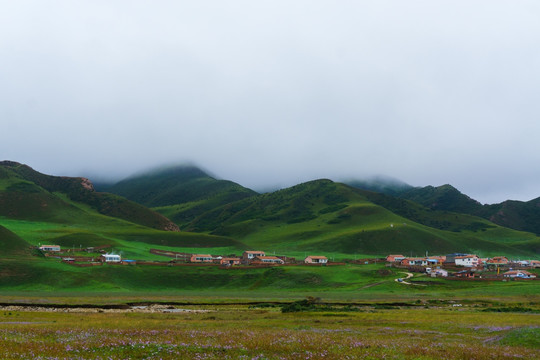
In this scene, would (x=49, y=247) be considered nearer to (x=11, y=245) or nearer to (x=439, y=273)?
(x=11, y=245)

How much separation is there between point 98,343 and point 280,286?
12389 cm

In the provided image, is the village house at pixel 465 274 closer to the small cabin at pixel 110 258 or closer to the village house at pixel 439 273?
the village house at pixel 439 273

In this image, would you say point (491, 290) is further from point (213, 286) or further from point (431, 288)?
point (213, 286)

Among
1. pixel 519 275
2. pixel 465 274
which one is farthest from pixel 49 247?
pixel 519 275

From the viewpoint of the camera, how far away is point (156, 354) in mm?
23547

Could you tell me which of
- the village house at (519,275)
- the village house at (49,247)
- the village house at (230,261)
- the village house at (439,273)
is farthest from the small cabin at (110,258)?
the village house at (519,275)

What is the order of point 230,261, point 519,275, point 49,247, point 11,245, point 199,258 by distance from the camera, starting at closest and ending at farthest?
point 519,275
point 11,245
point 230,261
point 49,247
point 199,258

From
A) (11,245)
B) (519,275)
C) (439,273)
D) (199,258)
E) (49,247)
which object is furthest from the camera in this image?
(199,258)

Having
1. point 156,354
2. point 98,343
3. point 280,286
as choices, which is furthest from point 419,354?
point 280,286

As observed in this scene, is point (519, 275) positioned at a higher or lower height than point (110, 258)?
lower

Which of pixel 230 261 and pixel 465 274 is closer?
pixel 465 274

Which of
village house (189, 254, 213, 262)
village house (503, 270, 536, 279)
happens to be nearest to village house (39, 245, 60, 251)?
village house (189, 254, 213, 262)

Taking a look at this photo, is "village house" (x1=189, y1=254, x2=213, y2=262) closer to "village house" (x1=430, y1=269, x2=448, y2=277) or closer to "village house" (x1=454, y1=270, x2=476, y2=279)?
"village house" (x1=430, y1=269, x2=448, y2=277)

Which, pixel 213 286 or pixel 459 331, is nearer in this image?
pixel 459 331
